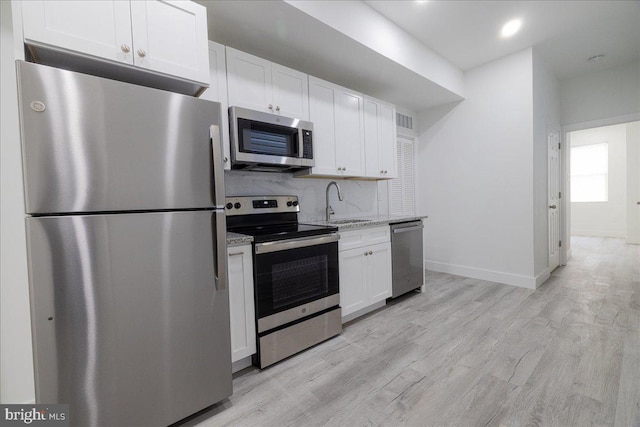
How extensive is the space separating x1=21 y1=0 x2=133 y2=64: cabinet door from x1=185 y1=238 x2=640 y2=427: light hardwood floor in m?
1.94

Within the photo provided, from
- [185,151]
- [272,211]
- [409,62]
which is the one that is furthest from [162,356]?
[409,62]

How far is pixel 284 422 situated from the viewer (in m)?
1.47

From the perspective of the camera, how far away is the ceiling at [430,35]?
2121 millimetres

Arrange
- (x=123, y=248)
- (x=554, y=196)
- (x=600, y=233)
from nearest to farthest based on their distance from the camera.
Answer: (x=123, y=248) → (x=554, y=196) → (x=600, y=233)

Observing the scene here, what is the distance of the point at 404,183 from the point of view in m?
4.29

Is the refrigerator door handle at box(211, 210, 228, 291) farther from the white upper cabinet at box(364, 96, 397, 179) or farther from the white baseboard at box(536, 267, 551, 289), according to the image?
the white baseboard at box(536, 267, 551, 289)

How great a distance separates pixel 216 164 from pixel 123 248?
1.88 ft

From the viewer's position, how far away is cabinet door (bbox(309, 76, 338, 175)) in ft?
8.59

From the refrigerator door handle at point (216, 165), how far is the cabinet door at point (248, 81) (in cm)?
76

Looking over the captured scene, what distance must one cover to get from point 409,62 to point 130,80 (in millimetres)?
2555

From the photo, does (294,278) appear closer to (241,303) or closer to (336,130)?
(241,303)

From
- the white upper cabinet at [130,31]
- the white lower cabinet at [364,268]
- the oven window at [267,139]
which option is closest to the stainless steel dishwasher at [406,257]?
the white lower cabinet at [364,268]

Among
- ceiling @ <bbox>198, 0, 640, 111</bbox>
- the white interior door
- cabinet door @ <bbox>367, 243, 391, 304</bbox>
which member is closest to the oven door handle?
cabinet door @ <bbox>367, 243, 391, 304</bbox>

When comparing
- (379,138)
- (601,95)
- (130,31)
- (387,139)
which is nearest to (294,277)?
(130,31)
